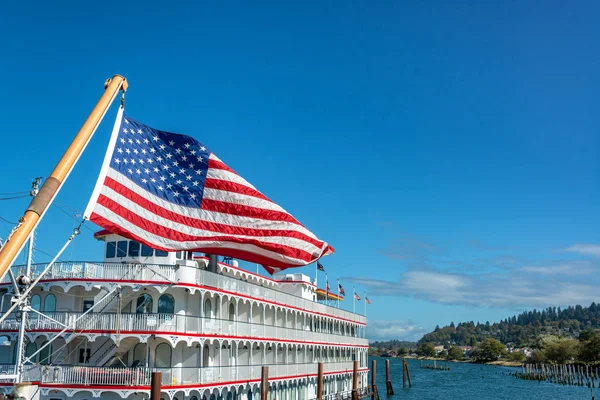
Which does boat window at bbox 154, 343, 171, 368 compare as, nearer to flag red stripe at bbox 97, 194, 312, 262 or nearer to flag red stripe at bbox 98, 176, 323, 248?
flag red stripe at bbox 98, 176, 323, 248

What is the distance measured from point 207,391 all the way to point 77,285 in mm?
8355

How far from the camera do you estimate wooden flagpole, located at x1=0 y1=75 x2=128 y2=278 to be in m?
9.52

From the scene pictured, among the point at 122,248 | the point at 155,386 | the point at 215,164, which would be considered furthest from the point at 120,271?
the point at 215,164

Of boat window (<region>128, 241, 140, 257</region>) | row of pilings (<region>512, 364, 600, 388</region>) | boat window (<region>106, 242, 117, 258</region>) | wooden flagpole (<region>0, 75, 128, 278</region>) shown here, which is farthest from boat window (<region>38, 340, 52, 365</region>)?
row of pilings (<region>512, 364, 600, 388</region>)

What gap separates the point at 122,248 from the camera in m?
34.2

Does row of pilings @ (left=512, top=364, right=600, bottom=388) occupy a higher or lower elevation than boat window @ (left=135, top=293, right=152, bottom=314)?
lower

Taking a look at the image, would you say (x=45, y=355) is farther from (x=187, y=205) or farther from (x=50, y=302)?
(x=187, y=205)

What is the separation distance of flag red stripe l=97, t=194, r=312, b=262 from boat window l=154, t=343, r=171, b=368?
14695 millimetres

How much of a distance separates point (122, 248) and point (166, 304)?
500cm

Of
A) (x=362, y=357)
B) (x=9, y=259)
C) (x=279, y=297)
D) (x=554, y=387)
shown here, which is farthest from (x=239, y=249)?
(x=554, y=387)

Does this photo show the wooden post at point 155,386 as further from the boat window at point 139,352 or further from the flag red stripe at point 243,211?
the flag red stripe at point 243,211

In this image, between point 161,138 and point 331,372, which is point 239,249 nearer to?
point 161,138

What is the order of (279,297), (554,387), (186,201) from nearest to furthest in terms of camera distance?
1. (186,201)
2. (279,297)
3. (554,387)

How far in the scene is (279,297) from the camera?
4219 centimetres
